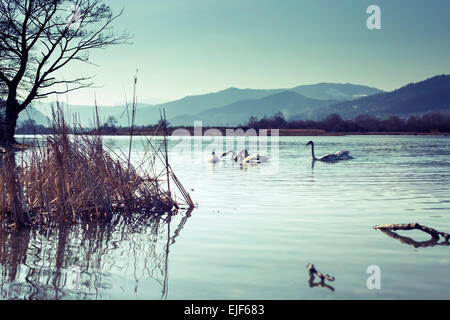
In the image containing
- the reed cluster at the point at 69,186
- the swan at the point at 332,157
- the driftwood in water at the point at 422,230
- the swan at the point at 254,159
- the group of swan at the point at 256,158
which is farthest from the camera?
the swan at the point at 332,157

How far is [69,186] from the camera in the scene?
8781 mm

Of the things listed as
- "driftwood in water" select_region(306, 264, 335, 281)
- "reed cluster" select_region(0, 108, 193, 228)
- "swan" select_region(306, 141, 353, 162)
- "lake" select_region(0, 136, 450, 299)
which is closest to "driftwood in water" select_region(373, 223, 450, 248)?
"lake" select_region(0, 136, 450, 299)

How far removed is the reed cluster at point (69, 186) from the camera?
26.5 ft

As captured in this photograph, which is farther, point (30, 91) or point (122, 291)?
point (30, 91)

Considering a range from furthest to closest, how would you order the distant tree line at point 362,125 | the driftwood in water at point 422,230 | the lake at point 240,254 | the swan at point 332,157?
1. the distant tree line at point 362,125
2. the swan at point 332,157
3. the driftwood in water at point 422,230
4. the lake at point 240,254

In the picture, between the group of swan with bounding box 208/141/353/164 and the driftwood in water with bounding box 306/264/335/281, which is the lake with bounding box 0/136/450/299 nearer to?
the driftwood in water with bounding box 306/264/335/281

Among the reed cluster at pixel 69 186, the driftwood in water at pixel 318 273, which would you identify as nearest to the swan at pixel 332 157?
the reed cluster at pixel 69 186

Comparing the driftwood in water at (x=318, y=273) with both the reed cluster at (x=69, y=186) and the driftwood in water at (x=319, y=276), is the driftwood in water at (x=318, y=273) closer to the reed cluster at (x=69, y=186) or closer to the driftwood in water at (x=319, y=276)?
the driftwood in water at (x=319, y=276)

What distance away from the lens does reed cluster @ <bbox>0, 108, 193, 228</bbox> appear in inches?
318

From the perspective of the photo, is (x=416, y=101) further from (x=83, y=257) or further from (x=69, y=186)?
(x=83, y=257)

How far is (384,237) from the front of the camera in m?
7.00
